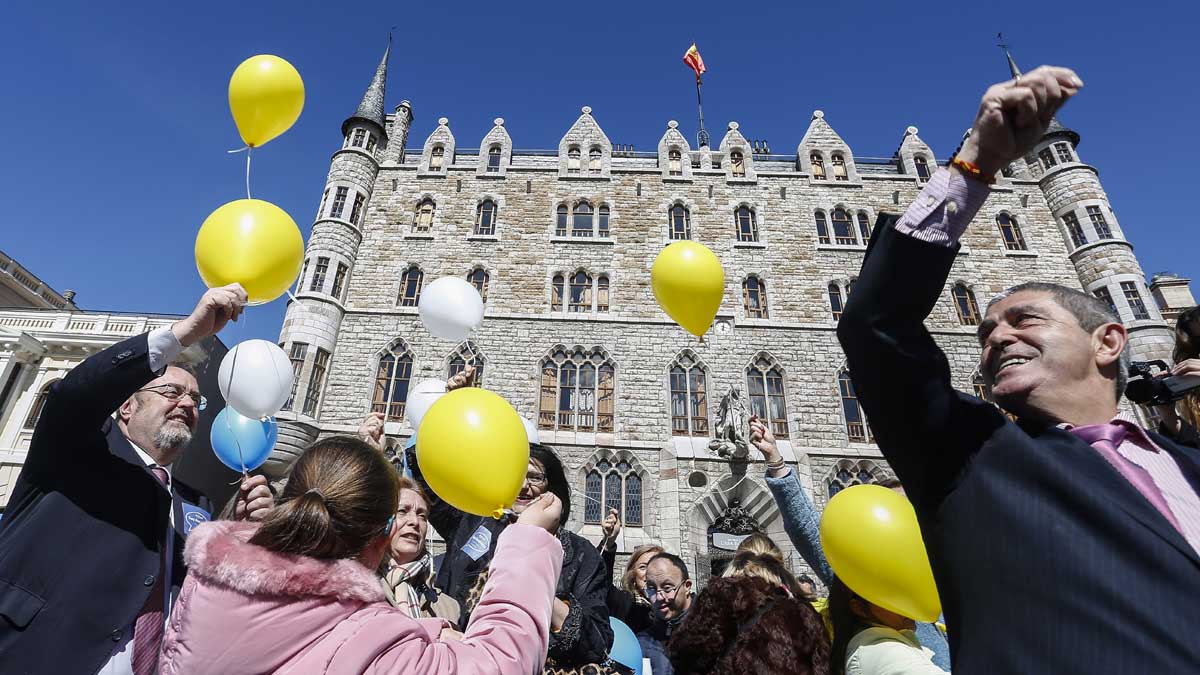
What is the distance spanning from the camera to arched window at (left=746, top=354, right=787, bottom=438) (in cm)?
1305

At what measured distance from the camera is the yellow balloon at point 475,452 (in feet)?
6.84

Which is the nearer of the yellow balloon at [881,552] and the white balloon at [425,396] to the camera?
the yellow balloon at [881,552]

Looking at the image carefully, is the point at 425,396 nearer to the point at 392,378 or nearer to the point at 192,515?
the point at 192,515

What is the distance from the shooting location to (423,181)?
52.7 feet

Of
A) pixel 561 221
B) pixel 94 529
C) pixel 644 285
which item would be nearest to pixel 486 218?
pixel 561 221

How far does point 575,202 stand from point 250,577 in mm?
15224

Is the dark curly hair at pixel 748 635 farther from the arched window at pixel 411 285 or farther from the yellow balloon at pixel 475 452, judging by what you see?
the arched window at pixel 411 285

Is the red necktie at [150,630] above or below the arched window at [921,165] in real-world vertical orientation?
below

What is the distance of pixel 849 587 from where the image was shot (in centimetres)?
236

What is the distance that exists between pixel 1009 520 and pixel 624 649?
2.13 meters

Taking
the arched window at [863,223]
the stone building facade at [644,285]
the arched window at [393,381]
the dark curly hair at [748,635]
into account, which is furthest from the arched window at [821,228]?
the dark curly hair at [748,635]

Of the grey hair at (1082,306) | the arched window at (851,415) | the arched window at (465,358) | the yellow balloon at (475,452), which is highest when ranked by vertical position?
the arched window at (465,358)

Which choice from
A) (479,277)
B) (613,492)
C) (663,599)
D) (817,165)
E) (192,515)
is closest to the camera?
(192,515)

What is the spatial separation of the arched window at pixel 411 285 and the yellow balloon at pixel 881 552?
13.4 m
